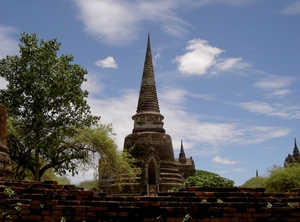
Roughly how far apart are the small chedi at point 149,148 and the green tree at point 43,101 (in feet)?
26.0

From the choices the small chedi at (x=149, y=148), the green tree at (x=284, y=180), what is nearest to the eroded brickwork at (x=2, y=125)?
the small chedi at (x=149, y=148)

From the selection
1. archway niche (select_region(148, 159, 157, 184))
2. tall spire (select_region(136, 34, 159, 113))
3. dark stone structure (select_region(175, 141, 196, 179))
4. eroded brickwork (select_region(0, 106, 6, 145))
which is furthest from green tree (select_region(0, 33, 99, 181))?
dark stone structure (select_region(175, 141, 196, 179))

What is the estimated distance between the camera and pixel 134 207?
6672 millimetres

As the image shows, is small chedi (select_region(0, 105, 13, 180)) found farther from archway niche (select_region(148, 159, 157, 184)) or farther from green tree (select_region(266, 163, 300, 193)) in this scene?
green tree (select_region(266, 163, 300, 193))

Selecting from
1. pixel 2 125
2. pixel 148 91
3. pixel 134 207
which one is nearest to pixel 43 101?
pixel 2 125

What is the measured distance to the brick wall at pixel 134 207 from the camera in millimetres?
6582

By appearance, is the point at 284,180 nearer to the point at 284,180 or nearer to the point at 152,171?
the point at 284,180

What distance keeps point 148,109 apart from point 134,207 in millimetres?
24270

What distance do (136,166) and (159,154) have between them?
206 centimetres

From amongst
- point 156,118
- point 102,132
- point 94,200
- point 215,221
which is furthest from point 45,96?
point 156,118

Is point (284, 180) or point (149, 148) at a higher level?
point (149, 148)

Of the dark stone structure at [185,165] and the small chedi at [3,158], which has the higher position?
the dark stone structure at [185,165]

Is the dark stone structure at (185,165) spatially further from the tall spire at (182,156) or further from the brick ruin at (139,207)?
the brick ruin at (139,207)

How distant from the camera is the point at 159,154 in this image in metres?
28.2
